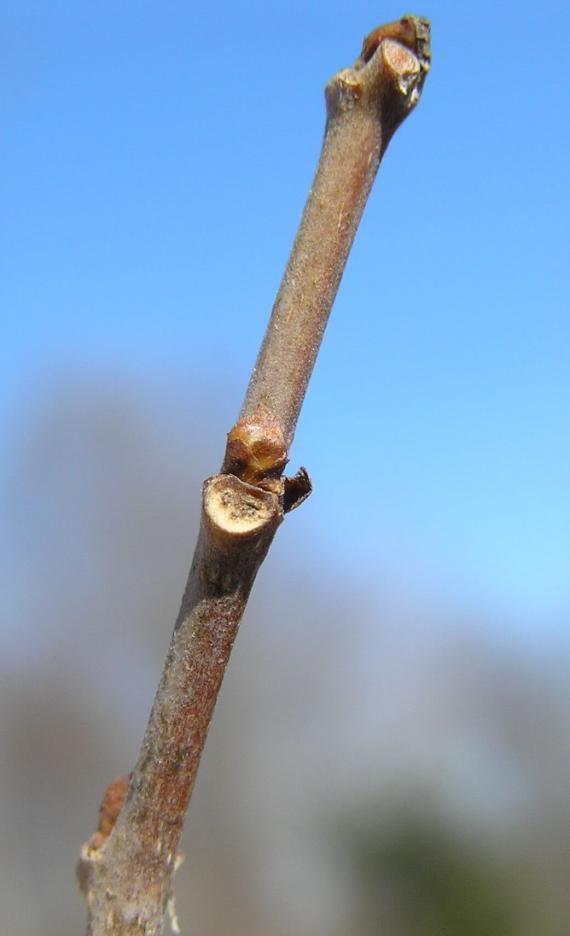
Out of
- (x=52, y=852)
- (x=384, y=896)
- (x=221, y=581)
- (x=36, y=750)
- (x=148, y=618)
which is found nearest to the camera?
(x=221, y=581)

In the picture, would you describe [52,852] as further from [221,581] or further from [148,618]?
[221,581]

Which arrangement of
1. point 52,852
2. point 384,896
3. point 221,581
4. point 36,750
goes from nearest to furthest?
point 221,581 → point 52,852 → point 36,750 → point 384,896

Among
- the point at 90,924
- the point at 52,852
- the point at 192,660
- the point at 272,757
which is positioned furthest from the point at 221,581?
the point at 272,757

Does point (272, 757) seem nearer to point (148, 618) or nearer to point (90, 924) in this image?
point (148, 618)

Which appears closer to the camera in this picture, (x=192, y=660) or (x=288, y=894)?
(x=192, y=660)

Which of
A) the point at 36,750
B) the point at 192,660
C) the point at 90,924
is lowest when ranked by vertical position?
the point at 36,750

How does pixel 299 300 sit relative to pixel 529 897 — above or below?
above
